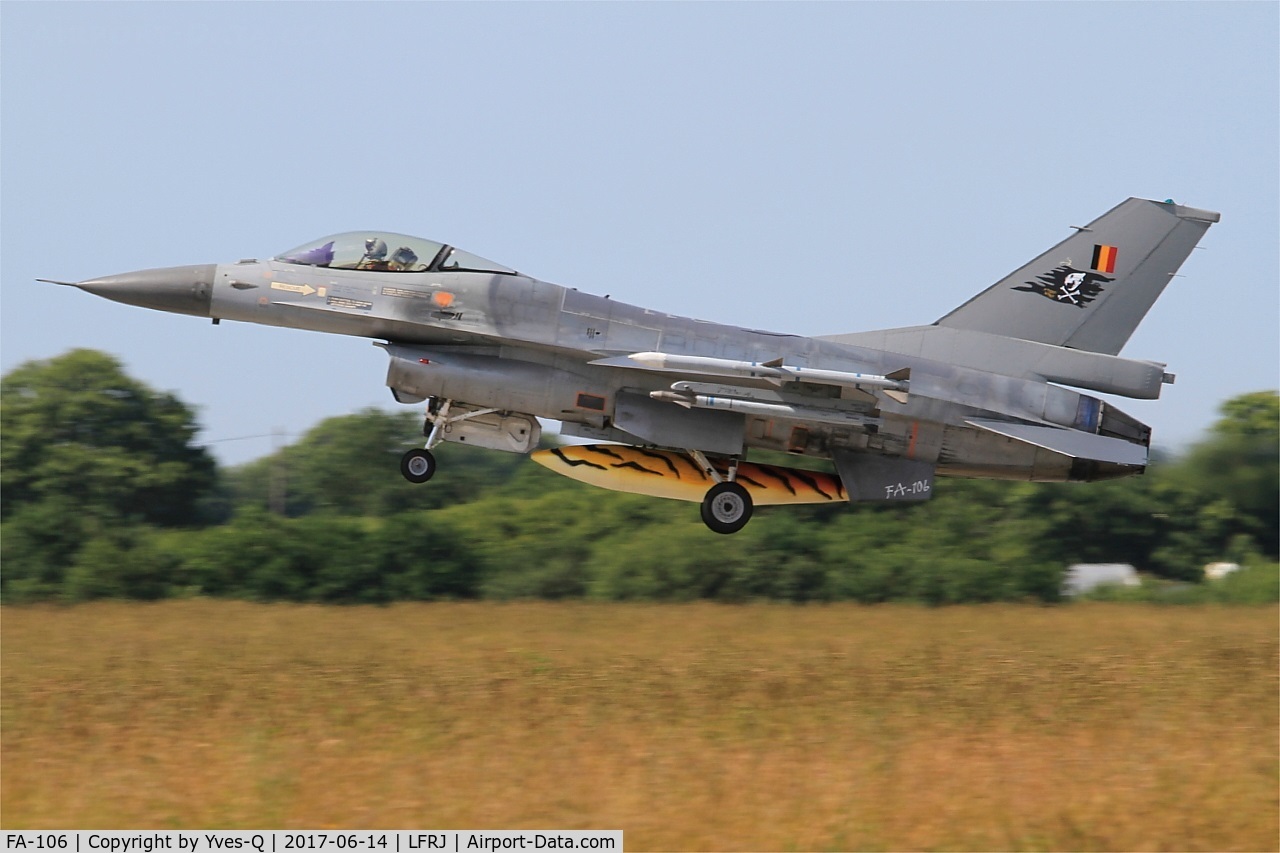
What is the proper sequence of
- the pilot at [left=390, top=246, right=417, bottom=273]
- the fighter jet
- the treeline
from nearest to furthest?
1. the fighter jet
2. the pilot at [left=390, top=246, right=417, bottom=273]
3. the treeline

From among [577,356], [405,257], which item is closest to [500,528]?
[577,356]

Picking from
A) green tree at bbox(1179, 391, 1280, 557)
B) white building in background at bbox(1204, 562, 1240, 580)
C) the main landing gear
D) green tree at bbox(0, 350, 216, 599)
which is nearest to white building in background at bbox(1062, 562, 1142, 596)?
white building in background at bbox(1204, 562, 1240, 580)

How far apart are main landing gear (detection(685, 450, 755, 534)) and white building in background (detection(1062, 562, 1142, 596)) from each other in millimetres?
11025

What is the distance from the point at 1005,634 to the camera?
51.1 ft

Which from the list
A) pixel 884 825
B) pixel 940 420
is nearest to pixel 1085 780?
pixel 884 825

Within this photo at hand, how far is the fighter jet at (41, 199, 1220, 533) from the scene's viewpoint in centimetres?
1446

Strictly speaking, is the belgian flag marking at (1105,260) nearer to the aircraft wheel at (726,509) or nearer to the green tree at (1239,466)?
the aircraft wheel at (726,509)

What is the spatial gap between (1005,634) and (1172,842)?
6869 millimetres

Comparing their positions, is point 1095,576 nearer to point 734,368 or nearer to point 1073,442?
point 1073,442

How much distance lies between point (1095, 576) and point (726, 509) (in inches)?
579

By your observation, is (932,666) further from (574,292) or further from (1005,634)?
(574,292)

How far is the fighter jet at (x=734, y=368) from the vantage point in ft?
47.4

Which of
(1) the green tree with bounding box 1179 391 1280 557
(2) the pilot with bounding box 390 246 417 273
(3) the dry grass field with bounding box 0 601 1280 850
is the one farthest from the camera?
(1) the green tree with bounding box 1179 391 1280 557

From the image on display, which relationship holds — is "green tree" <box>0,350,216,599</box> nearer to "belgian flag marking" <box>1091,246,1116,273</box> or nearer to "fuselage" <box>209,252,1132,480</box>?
"fuselage" <box>209,252,1132,480</box>
